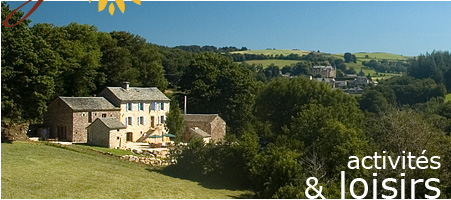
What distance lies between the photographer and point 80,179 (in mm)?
22625

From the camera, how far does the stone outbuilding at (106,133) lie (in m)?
34.4

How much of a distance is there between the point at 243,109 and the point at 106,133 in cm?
1994

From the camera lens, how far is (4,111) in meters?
29.3

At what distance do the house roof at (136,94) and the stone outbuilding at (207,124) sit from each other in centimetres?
349

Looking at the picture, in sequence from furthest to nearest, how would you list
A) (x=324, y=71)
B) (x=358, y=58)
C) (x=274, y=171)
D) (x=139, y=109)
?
(x=358, y=58) → (x=324, y=71) → (x=139, y=109) → (x=274, y=171)

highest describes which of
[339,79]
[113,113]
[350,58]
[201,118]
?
[350,58]

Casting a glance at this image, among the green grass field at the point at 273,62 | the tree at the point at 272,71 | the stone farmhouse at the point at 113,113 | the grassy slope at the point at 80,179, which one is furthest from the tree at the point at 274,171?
the green grass field at the point at 273,62

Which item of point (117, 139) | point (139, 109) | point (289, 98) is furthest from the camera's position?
point (289, 98)

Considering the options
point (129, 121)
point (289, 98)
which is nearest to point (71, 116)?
point (129, 121)

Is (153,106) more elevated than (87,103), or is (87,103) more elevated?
(87,103)

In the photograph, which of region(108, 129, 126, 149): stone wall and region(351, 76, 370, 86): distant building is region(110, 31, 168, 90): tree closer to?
region(108, 129, 126, 149): stone wall

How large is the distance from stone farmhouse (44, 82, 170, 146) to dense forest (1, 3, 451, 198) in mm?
1582

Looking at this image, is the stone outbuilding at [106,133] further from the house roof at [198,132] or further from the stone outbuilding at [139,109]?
the house roof at [198,132]

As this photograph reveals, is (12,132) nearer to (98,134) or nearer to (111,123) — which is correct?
(98,134)
